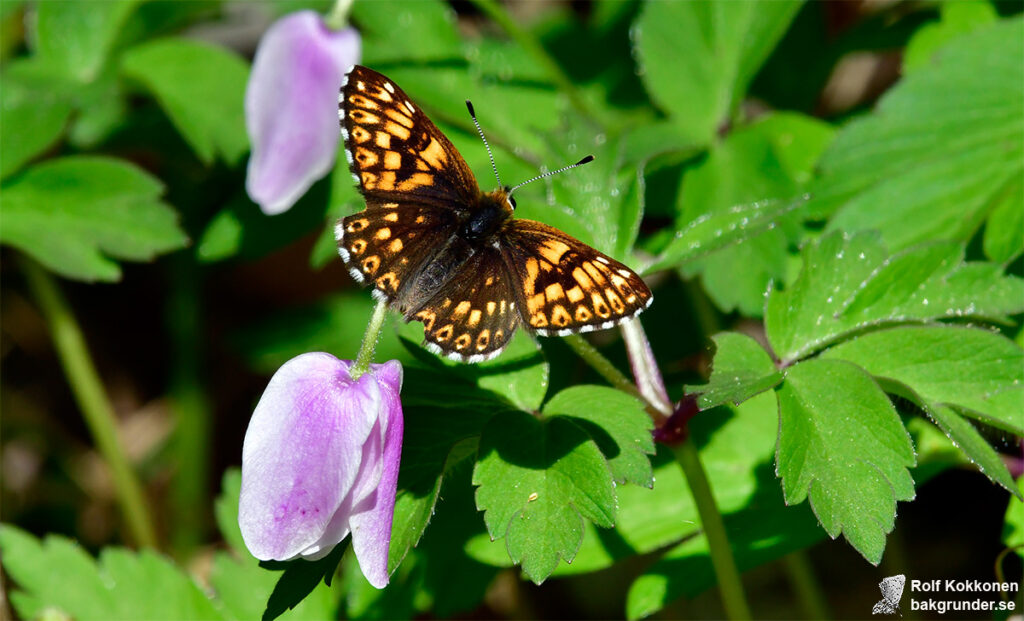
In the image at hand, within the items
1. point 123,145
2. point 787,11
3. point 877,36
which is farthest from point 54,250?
point 877,36

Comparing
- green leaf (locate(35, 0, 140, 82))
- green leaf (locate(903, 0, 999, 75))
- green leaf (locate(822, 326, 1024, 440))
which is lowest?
green leaf (locate(35, 0, 140, 82))

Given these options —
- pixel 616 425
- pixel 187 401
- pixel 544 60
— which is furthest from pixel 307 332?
pixel 616 425

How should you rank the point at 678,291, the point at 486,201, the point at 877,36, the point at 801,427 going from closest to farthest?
the point at 801,427, the point at 486,201, the point at 877,36, the point at 678,291

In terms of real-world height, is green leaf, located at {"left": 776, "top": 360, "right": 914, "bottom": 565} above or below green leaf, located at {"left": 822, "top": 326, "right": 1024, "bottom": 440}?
below

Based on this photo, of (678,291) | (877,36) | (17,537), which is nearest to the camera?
(17,537)

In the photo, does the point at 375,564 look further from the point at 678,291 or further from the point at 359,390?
the point at 678,291

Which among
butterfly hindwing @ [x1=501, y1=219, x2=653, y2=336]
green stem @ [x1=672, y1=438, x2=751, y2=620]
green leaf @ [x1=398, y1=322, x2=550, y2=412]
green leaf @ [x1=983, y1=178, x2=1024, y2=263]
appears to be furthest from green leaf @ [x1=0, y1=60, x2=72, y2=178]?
green leaf @ [x1=983, y1=178, x2=1024, y2=263]

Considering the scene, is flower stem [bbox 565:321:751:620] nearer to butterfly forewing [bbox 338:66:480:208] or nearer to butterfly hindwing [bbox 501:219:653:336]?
butterfly hindwing [bbox 501:219:653:336]
